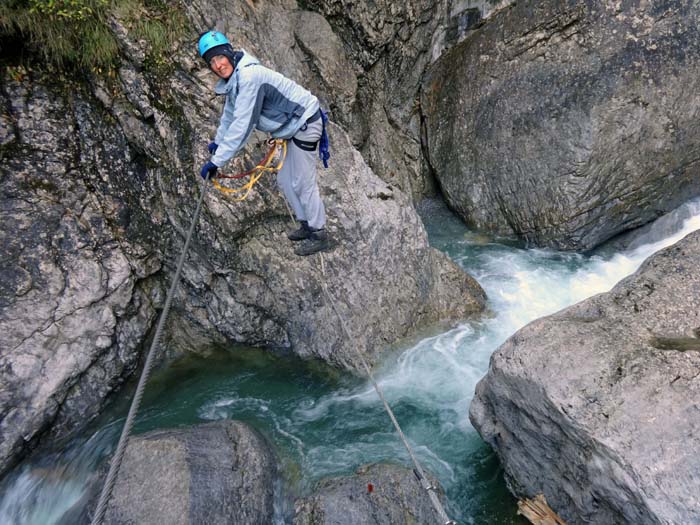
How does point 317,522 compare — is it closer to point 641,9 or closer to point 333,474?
point 333,474

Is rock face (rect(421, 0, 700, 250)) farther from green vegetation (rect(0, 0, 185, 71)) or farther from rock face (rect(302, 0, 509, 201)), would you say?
green vegetation (rect(0, 0, 185, 71))

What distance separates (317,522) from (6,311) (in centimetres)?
391

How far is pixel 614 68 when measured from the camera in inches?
287

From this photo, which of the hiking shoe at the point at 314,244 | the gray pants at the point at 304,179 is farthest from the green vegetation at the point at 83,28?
the hiking shoe at the point at 314,244

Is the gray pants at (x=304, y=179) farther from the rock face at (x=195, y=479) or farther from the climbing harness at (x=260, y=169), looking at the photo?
the rock face at (x=195, y=479)

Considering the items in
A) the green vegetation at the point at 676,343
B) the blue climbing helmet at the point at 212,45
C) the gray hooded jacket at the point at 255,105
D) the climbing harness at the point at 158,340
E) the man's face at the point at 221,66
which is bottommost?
the green vegetation at the point at 676,343

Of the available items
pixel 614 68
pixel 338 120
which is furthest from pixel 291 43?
pixel 614 68

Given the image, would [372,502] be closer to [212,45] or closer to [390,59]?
[212,45]

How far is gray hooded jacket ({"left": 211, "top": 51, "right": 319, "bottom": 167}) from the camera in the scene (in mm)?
4027

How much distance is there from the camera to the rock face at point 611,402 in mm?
3125

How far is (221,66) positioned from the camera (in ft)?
13.1

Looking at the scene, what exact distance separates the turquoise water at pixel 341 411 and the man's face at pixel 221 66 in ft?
12.2

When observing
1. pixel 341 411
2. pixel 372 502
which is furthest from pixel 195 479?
pixel 341 411

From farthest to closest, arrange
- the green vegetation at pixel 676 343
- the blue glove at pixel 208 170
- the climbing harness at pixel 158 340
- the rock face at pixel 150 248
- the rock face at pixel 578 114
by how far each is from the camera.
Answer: the rock face at pixel 578 114
the rock face at pixel 150 248
the blue glove at pixel 208 170
the green vegetation at pixel 676 343
the climbing harness at pixel 158 340
